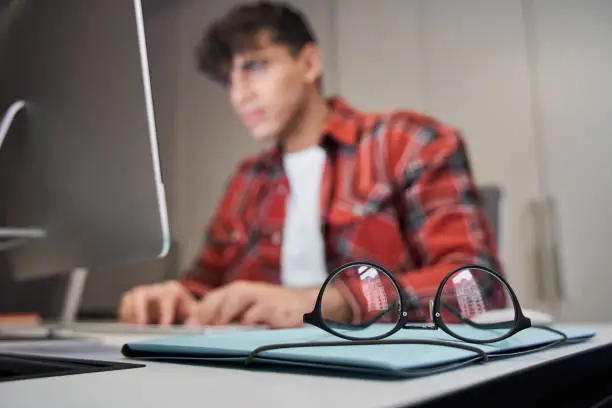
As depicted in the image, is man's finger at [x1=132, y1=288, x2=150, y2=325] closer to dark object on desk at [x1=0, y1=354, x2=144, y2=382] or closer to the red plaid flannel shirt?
the red plaid flannel shirt

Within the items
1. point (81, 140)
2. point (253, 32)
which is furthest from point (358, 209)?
point (81, 140)

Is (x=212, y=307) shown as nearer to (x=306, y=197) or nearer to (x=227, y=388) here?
(x=227, y=388)

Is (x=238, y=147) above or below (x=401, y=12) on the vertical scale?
below

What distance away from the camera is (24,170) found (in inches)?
26.0

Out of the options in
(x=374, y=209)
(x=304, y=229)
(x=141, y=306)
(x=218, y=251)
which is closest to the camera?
(x=141, y=306)

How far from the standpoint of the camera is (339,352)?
1.09 ft

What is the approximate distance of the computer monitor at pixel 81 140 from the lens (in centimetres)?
Answer: 53

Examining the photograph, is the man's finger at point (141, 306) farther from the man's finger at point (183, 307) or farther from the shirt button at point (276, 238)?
the shirt button at point (276, 238)

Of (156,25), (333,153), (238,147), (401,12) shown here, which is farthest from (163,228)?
(156,25)

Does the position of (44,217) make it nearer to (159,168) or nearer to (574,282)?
(159,168)

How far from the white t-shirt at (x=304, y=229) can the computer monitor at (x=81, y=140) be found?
0.80 m

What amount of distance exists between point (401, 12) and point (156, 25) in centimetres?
106

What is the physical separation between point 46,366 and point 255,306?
16.1 inches

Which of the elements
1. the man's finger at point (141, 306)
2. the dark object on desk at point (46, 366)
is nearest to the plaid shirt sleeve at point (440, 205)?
the man's finger at point (141, 306)
